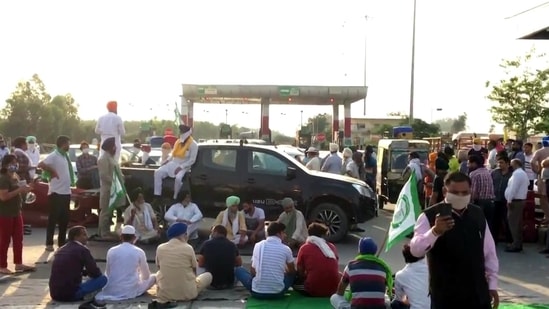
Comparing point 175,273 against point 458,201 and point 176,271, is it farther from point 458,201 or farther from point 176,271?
point 458,201

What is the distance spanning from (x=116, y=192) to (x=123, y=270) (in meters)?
3.71

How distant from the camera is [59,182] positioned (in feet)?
36.3

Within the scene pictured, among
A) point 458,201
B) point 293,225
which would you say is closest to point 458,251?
point 458,201

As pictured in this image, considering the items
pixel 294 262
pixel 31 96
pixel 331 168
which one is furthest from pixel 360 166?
pixel 31 96

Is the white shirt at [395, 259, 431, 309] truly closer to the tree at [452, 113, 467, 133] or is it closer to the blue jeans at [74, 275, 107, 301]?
the blue jeans at [74, 275, 107, 301]

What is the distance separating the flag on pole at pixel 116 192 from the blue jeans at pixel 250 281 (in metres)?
3.82

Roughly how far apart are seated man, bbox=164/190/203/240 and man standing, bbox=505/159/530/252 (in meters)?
5.60

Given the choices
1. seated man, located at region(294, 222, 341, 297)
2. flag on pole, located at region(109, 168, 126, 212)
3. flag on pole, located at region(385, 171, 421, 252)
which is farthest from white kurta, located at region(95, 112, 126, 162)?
flag on pole, located at region(385, 171, 421, 252)

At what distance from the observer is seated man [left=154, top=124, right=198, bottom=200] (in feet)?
41.6

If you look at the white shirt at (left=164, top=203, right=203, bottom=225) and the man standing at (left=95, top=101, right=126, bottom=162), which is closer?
the white shirt at (left=164, top=203, right=203, bottom=225)

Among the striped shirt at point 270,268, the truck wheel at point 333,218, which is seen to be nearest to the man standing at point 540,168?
the truck wheel at point 333,218

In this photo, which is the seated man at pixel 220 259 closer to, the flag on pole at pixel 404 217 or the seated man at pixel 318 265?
the seated man at pixel 318 265

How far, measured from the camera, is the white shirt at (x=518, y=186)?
1177cm

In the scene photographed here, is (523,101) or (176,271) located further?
(523,101)
